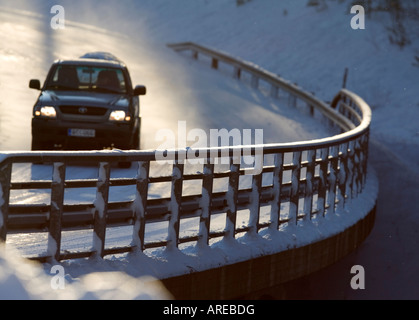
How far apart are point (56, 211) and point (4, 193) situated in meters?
0.54

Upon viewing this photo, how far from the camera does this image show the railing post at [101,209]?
7742 mm

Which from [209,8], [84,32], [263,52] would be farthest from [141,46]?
[209,8]

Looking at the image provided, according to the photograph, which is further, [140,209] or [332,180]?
[332,180]

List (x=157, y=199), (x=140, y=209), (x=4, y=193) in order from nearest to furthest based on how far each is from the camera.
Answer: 1. (x=4, y=193)
2. (x=140, y=209)
3. (x=157, y=199)

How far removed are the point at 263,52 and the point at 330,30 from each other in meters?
3.10

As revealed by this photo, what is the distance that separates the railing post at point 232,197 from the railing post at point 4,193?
278 centimetres

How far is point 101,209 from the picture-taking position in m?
7.85

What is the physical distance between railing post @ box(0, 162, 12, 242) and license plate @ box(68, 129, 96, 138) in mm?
8512

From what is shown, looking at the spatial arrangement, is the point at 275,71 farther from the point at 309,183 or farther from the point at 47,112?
the point at 309,183

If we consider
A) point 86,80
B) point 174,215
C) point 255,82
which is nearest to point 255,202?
point 174,215

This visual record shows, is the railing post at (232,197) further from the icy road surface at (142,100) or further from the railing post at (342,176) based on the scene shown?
the railing post at (342,176)

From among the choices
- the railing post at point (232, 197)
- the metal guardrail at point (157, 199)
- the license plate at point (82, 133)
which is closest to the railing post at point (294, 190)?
the metal guardrail at point (157, 199)

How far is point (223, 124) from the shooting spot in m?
23.9

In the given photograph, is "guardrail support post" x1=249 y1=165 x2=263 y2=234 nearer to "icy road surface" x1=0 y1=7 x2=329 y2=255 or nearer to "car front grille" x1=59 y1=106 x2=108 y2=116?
"icy road surface" x1=0 y1=7 x2=329 y2=255
